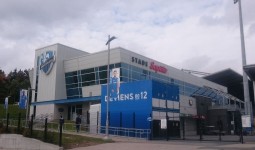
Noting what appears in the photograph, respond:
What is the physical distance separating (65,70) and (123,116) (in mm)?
22118

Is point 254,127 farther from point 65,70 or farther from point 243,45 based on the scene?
point 65,70

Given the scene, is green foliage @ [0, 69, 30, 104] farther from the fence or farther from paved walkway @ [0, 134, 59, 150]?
paved walkway @ [0, 134, 59, 150]

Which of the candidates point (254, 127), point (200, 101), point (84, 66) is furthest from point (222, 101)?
point (84, 66)

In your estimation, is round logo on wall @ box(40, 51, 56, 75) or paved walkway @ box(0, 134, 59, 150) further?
round logo on wall @ box(40, 51, 56, 75)

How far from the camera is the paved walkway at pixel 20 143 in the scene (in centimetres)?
2313

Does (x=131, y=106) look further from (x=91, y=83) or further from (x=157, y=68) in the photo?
(x=157, y=68)

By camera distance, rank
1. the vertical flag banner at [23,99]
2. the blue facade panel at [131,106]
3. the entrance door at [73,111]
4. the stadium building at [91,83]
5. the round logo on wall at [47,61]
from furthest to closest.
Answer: the round logo on wall at [47,61] < the entrance door at [73,111] < the stadium building at [91,83] < the vertical flag banner at [23,99] < the blue facade panel at [131,106]

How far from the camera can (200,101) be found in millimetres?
48438

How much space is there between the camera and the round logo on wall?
51.3m

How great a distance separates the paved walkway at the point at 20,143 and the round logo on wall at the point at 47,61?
86.1 feet

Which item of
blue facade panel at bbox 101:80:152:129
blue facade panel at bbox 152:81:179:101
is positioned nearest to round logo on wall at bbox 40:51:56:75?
blue facade panel at bbox 101:80:152:129

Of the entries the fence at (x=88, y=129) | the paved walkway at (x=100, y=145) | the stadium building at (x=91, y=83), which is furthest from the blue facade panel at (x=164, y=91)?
the paved walkway at (x=100, y=145)

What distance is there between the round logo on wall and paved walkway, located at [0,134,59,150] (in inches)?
1033

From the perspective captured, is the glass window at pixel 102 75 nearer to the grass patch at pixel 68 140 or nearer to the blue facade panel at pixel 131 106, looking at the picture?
the blue facade panel at pixel 131 106
